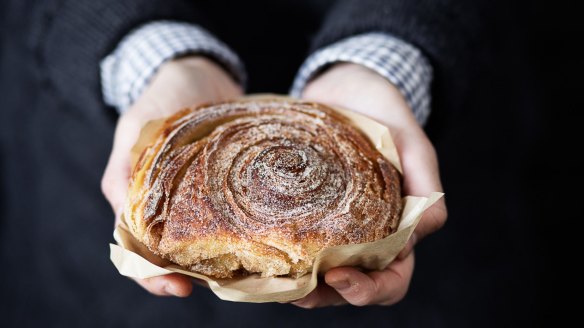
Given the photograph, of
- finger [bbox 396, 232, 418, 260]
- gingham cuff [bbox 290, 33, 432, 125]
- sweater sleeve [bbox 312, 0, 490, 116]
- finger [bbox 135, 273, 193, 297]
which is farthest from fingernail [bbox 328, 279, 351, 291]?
sweater sleeve [bbox 312, 0, 490, 116]

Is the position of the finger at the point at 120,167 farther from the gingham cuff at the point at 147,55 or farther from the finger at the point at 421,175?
the finger at the point at 421,175

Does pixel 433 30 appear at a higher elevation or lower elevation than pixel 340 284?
higher

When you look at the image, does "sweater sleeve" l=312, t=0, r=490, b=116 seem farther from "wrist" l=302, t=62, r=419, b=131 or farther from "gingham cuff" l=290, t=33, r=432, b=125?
"wrist" l=302, t=62, r=419, b=131

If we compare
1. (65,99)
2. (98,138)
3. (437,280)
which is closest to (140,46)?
(65,99)

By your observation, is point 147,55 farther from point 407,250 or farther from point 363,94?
point 407,250

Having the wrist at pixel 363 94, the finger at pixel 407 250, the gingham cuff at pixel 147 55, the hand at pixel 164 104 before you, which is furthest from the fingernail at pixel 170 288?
the gingham cuff at pixel 147 55

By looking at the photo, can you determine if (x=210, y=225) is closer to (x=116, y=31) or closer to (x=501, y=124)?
(x=116, y=31)

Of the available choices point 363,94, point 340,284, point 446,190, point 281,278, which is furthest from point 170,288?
point 446,190
